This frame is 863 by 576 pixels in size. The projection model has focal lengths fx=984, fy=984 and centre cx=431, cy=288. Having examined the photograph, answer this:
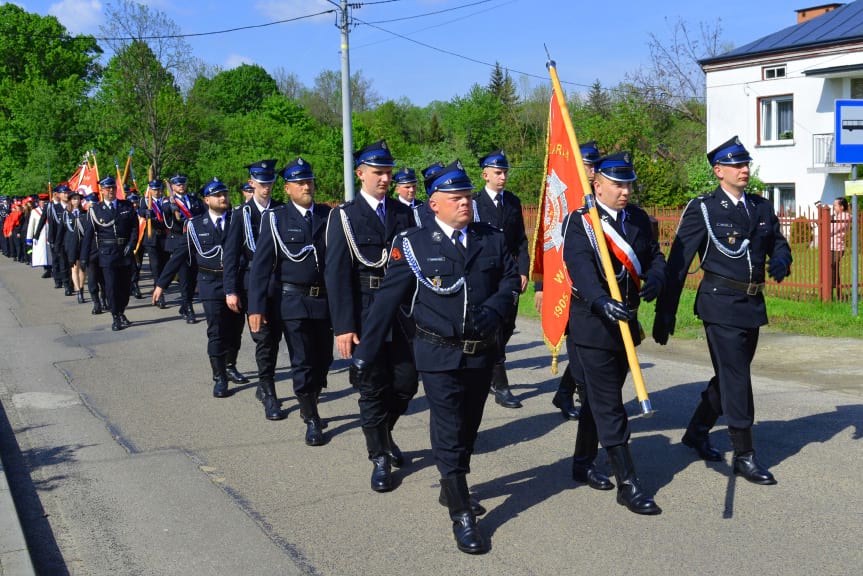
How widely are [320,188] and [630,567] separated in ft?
176

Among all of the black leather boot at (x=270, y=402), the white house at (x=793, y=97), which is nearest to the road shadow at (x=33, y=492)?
the black leather boot at (x=270, y=402)

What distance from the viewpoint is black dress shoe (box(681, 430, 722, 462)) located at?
6.44m

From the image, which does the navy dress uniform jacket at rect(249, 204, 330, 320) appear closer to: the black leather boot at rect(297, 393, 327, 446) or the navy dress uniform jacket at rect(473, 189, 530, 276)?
the black leather boot at rect(297, 393, 327, 446)

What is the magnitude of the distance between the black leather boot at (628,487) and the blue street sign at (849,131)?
885 centimetres

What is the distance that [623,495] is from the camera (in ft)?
18.0

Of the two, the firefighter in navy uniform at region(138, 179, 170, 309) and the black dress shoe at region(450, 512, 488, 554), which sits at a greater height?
the firefighter in navy uniform at region(138, 179, 170, 309)

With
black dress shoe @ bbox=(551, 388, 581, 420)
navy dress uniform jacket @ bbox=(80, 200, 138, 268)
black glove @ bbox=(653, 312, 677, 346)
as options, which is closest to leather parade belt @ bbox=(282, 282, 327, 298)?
black dress shoe @ bbox=(551, 388, 581, 420)

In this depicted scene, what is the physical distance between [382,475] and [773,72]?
31.9 meters

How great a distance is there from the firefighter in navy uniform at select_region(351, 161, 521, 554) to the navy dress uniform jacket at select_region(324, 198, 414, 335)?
1.12 metres

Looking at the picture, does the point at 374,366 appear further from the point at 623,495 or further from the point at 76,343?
the point at 76,343

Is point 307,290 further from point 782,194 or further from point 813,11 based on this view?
point 813,11

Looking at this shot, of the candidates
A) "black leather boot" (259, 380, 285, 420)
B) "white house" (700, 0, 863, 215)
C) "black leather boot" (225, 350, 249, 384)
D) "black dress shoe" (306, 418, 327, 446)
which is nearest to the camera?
"black dress shoe" (306, 418, 327, 446)

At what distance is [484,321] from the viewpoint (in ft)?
16.4

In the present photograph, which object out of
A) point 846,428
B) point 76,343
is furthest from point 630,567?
point 76,343
